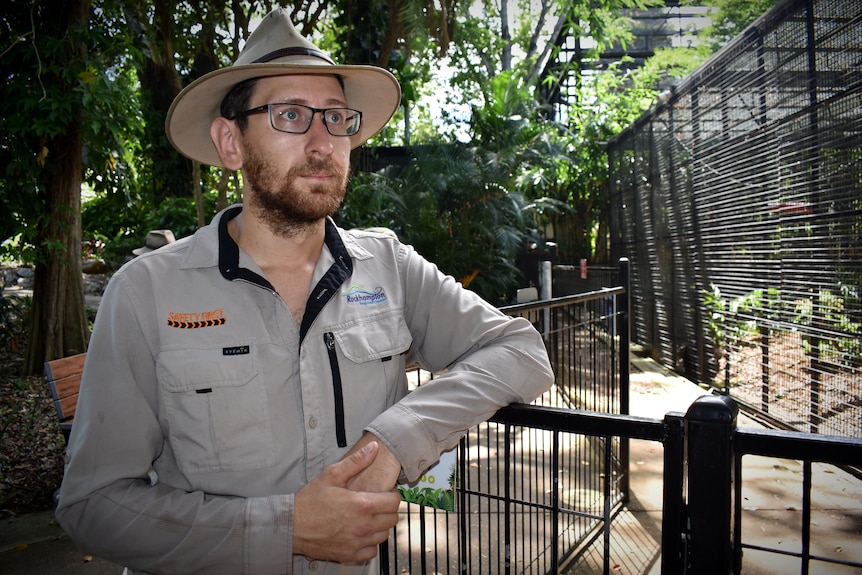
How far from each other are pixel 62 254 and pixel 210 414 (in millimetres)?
6813

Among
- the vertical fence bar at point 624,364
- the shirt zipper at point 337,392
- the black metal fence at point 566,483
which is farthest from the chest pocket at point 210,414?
the vertical fence bar at point 624,364

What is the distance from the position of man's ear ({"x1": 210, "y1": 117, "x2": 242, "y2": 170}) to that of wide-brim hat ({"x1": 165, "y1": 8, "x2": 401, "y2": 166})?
4.3 inches

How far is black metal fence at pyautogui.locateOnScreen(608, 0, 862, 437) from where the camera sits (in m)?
4.72

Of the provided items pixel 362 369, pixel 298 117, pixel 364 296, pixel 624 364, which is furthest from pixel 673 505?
pixel 624 364

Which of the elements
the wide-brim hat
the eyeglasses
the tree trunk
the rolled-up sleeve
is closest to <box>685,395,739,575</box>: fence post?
the rolled-up sleeve

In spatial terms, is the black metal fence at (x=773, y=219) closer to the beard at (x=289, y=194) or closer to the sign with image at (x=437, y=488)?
the sign with image at (x=437, y=488)

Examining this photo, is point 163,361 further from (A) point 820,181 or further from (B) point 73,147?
(B) point 73,147

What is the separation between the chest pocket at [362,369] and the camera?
5.66ft

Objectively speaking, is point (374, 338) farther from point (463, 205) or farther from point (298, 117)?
point (463, 205)

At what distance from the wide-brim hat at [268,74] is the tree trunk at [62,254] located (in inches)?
218

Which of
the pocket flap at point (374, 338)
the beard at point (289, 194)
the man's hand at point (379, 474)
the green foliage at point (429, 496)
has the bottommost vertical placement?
the green foliage at point (429, 496)

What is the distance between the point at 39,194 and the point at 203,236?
6600 mm

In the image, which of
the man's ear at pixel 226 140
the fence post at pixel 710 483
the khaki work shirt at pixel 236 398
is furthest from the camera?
the man's ear at pixel 226 140

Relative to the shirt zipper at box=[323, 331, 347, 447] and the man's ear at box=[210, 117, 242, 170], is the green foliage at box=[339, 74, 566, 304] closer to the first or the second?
the man's ear at box=[210, 117, 242, 170]
